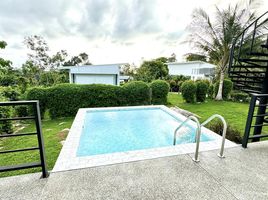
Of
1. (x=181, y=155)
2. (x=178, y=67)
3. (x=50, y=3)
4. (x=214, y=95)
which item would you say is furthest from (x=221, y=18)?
(x=178, y=67)

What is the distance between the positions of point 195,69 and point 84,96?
2045 cm

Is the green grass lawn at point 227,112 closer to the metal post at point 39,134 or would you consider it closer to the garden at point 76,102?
the garden at point 76,102

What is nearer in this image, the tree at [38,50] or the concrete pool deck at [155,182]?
the concrete pool deck at [155,182]

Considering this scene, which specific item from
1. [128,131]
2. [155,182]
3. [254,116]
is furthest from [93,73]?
[155,182]

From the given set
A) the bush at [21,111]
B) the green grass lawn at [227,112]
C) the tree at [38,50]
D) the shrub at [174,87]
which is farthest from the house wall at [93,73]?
the green grass lawn at [227,112]

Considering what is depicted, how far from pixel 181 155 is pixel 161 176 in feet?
2.57

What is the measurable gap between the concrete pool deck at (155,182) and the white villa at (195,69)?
20.1 meters

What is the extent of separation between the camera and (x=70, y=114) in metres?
7.64

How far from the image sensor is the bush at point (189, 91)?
32.8ft

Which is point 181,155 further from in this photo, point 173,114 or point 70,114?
point 70,114

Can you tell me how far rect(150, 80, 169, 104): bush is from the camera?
9059 mm

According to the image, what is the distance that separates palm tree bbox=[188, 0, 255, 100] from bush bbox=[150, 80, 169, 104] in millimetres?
5139

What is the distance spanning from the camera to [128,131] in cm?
585

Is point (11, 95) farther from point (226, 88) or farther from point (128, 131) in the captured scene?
point (226, 88)
